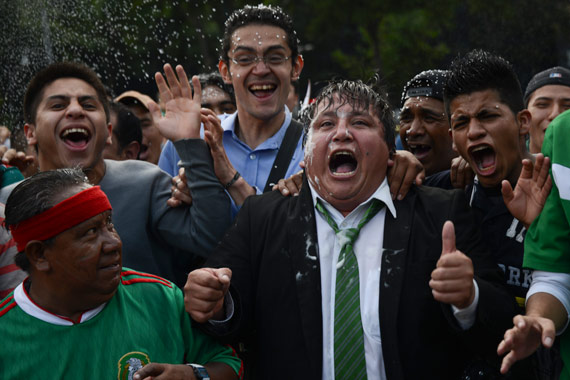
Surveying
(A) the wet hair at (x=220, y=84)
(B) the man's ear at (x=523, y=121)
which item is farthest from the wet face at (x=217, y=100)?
(B) the man's ear at (x=523, y=121)

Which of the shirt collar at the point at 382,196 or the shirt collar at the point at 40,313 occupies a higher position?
the shirt collar at the point at 382,196

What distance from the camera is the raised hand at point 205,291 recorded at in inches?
105

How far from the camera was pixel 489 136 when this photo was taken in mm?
3350

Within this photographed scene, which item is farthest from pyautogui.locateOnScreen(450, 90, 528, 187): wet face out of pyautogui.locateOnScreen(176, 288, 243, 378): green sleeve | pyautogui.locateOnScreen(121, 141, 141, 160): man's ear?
pyautogui.locateOnScreen(121, 141, 141, 160): man's ear

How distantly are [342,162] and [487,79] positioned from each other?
0.84 m

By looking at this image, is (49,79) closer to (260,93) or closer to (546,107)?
(260,93)

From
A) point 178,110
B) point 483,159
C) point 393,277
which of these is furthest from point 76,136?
point 483,159

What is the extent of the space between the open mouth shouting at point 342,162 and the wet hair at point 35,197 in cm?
108

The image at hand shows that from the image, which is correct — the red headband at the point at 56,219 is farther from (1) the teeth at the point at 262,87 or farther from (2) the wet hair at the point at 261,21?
(2) the wet hair at the point at 261,21

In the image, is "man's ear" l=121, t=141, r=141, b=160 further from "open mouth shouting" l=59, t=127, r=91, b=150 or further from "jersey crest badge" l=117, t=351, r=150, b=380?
"jersey crest badge" l=117, t=351, r=150, b=380

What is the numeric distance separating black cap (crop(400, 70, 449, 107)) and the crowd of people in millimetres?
497

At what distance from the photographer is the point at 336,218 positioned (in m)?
3.10

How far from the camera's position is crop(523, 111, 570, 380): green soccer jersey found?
274 cm

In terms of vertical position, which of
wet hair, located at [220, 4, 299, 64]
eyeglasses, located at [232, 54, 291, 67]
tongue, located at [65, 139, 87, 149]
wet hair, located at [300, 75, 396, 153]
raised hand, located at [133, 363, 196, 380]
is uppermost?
wet hair, located at [220, 4, 299, 64]
